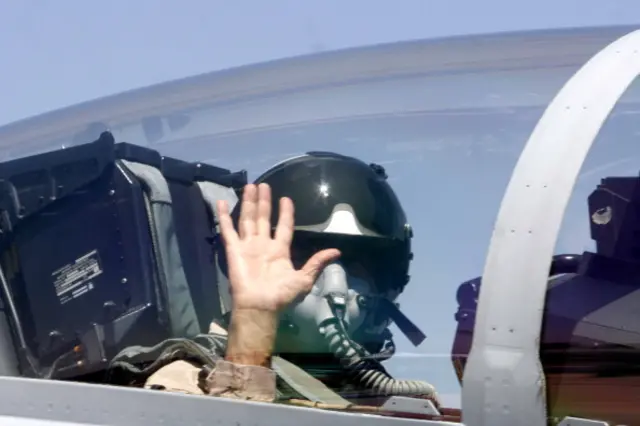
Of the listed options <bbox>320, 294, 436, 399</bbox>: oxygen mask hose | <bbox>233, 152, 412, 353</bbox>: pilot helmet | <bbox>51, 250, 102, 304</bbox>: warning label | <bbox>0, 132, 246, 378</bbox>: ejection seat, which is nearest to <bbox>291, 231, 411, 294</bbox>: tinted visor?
<bbox>233, 152, 412, 353</bbox>: pilot helmet

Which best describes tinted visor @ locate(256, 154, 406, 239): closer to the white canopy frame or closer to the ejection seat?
the ejection seat

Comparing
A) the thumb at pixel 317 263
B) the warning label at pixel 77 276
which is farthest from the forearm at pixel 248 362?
the warning label at pixel 77 276

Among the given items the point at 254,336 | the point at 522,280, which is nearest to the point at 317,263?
the point at 254,336

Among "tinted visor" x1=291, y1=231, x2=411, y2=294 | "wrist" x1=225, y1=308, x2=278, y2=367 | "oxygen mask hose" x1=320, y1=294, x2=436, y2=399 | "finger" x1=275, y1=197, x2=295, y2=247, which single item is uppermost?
"finger" x1=275, y1=197, x2=295, y2=247

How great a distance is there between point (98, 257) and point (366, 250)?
28.6 inches

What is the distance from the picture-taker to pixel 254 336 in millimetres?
2689

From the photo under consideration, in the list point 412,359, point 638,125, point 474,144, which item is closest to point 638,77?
point 638,125

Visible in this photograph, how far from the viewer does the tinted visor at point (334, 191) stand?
2887mm

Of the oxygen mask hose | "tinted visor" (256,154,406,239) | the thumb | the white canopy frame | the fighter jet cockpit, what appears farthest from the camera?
"tinted visor" (256,154,406,239)

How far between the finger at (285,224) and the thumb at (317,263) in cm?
7

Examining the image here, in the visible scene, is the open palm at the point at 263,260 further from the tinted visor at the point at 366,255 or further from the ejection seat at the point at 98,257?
the ejection seat at the point at 98,257

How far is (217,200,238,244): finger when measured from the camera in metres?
2.80

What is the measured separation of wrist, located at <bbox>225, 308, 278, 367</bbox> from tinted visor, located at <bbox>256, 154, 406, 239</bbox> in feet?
0.87

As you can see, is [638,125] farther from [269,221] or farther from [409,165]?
[269,221]
